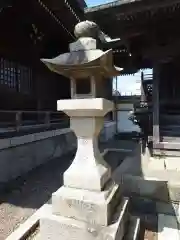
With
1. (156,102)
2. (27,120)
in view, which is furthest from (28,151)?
(156,102)

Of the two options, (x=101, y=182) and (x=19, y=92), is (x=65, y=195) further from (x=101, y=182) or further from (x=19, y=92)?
(x=19, y=92)

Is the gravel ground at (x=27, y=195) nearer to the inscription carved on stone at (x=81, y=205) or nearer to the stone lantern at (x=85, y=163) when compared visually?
the stone lantern at (x=85, y=163)

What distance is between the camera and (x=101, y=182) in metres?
2.93

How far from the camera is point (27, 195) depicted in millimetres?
5395

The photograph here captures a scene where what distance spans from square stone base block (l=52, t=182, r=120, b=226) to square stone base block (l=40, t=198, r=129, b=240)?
6cm

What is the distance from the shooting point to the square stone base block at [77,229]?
8.80 feet

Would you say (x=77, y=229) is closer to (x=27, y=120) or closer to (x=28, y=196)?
(x=28, y=196)

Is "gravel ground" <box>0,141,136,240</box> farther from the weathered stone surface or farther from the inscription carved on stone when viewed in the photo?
the weathered stone surface

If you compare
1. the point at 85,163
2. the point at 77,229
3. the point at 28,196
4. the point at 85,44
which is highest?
the point at 85,44

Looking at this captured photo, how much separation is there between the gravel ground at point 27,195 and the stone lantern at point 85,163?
1.45 meters

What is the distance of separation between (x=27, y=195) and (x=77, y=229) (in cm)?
304

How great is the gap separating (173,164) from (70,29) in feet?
19.2

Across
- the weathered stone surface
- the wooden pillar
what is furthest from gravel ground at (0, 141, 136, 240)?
the weathered stone surface

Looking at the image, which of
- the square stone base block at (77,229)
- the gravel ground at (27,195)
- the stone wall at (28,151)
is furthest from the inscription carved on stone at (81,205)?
the stone wall at (28,151)
